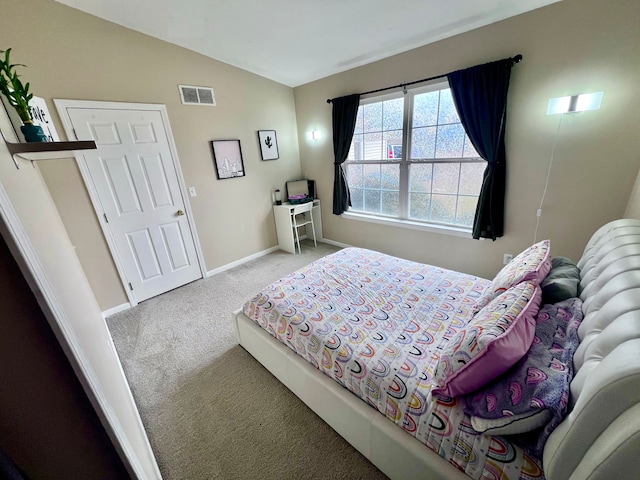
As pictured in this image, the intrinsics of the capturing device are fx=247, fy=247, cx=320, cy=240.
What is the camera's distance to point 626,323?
0.70 metres

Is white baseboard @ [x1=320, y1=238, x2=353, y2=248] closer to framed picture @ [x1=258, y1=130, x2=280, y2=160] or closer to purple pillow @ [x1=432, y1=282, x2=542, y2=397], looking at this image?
framed picture @ [x1=258, y1=130, x2=280, y2=160]

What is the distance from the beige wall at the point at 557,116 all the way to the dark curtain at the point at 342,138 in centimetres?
57

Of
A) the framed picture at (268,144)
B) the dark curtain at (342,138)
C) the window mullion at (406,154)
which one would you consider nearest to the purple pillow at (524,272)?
the window mullion at (406,154)

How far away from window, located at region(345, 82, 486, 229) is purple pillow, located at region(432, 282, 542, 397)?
1.98 metres

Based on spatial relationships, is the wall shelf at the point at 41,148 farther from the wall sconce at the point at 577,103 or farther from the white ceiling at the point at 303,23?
the wall sconce at the point at 577,103

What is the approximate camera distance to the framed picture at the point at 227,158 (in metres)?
3.19

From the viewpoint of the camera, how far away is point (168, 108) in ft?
9.05

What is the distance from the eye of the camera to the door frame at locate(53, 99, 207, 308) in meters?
2.21

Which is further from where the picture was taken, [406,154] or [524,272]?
[406,154]

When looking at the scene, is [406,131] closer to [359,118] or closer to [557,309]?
[359,118]

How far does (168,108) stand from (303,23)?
1697mm

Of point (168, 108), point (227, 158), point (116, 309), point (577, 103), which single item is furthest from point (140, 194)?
point (577, 103)

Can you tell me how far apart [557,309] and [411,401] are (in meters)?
0.80

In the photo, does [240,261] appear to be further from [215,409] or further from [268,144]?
[215,409]
